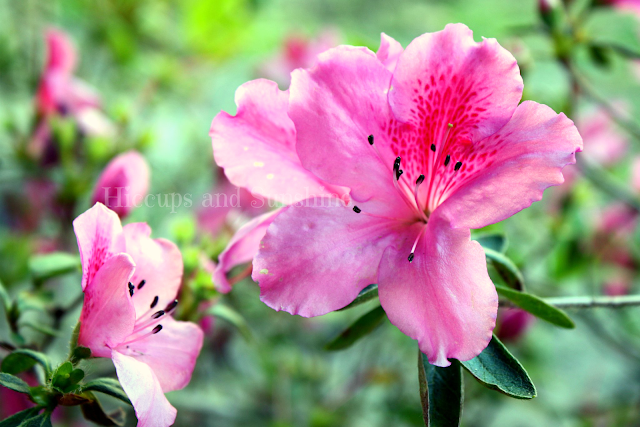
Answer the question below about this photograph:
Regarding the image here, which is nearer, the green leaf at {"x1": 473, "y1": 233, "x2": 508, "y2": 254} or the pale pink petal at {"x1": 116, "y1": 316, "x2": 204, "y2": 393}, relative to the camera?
the pale pink petal at {"x1": 116, "y1": 316, "x2": 204, "y2": 393}

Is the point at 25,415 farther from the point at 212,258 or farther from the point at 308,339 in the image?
the point at 308,339

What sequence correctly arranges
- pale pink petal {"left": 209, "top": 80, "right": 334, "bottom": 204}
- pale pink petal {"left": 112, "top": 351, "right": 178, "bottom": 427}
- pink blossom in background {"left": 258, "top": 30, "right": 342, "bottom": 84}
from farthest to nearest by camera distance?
pink blossom in background {"left": 258, "top": 30, "right": 342, "bottom": 84}
pale pink petal {"left": 209, "top": 80, "right": 334, "bottom": 204}
pale pink petal {"left": 112, "top": 351, "right": 178, "bottom": 427}

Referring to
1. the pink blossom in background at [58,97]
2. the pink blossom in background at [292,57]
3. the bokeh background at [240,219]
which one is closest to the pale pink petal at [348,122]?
the bokeh background at [240,219]

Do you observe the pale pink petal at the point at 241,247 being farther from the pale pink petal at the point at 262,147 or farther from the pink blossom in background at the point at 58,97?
the pink blossom in background at the point at 58,97

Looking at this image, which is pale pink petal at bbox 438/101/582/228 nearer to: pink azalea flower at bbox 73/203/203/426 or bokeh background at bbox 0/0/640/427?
pink azalea flower at bbox 73/203/203/426

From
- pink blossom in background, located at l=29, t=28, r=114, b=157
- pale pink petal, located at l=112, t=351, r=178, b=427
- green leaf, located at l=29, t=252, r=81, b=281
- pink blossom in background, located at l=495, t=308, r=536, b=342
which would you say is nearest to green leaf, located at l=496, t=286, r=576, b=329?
pale pink petal, located at l=112, t=351, r=178, b=427
